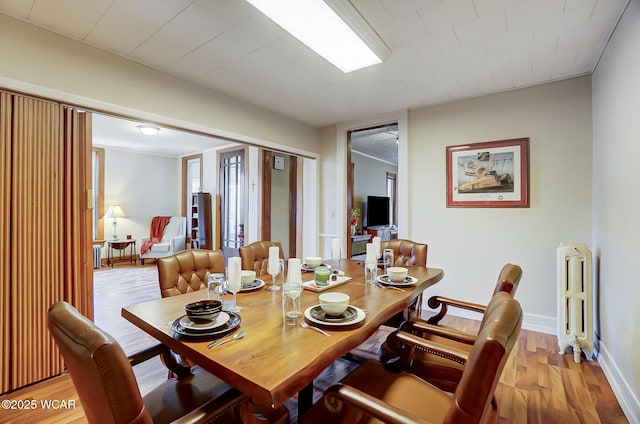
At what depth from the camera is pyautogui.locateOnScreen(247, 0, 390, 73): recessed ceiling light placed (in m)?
1.69

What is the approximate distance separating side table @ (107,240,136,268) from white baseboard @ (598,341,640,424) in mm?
7370

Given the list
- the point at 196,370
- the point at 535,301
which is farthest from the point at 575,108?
the point at 196,370

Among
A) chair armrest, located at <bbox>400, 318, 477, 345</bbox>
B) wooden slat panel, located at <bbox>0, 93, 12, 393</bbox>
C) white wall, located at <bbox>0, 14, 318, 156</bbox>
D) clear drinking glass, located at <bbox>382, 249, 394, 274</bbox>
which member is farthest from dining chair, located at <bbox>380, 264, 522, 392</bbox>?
white wall, located at <bbox>0, 14, 318, 156</bbox>

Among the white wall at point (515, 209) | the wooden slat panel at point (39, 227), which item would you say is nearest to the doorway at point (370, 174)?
the white wall at point (515, 209)

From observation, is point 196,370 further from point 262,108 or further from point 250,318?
point 262,108

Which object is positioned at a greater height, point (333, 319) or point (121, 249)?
point (333, 319)

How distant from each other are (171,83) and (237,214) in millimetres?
3196

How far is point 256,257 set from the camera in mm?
2564

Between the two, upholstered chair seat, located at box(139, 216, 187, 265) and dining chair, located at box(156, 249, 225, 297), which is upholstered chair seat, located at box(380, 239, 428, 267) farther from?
upholstered chair seat, located at box(139, 216, 187, 265)

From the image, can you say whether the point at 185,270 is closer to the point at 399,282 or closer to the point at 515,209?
the point at 399,282

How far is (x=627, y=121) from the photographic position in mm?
1830

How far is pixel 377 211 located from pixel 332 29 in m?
6.08

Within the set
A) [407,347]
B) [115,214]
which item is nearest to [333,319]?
[407,347]

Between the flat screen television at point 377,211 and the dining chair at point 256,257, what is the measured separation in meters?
5.10
